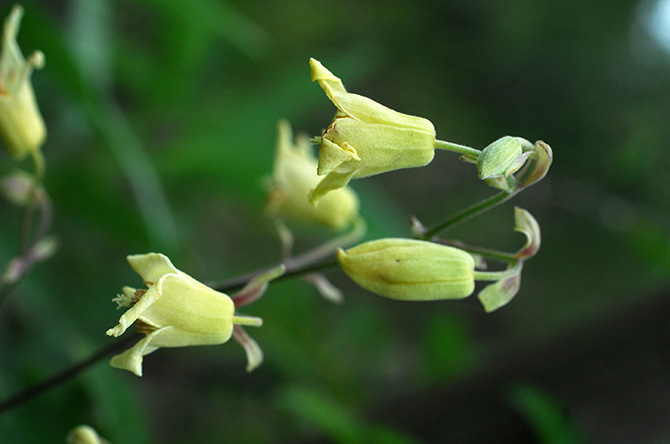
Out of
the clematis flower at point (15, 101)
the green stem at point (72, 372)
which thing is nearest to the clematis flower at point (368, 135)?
the green stem at point (72, 372)

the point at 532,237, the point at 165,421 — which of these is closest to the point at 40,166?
the point at 532,237

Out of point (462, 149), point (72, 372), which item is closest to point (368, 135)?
point (462, 149)

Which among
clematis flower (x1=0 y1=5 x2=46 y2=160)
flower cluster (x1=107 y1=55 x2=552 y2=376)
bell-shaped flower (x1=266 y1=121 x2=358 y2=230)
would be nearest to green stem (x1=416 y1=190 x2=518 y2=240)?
flower cluster (x1=107 y1=55 x2=552 y2=376)

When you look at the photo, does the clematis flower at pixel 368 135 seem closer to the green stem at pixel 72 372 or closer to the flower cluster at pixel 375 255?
the flower cluster at pixel 375 255

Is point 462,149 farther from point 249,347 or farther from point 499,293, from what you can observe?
point 249,347

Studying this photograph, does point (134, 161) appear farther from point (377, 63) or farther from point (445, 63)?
point (445, 63)
